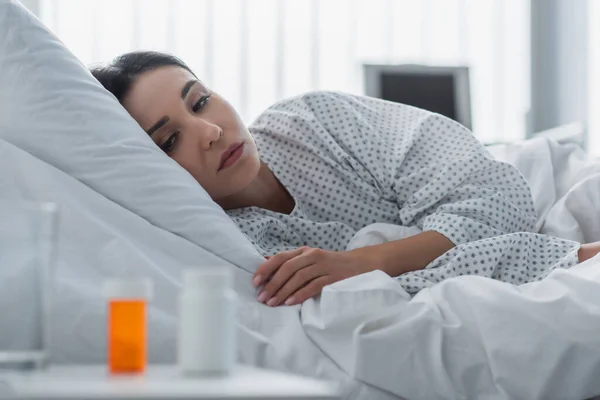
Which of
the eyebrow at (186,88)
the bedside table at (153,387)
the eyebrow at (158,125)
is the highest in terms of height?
the eyebrow at (186,88)

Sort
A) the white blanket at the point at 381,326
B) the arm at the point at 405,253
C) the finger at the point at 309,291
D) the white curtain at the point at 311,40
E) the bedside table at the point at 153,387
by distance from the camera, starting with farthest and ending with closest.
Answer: the white curtain at the point at 311,40, the arm at the point at 405,253, the finger at the point at 309,291, the white blanket at the point at 381,326, the bedside table at the point at 153,387

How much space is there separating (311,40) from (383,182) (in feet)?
7.06

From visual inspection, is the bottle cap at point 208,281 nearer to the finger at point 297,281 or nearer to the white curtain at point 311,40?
the finger at point 297,281

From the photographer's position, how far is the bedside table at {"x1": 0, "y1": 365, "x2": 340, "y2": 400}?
1.93 ft

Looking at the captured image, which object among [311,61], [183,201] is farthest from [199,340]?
[311,61]

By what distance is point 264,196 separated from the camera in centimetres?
162

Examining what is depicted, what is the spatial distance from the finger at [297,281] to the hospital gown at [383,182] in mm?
217

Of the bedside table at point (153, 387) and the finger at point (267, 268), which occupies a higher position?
the bedside table at point (153, 387)

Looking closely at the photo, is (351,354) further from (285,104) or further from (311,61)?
(311,61)

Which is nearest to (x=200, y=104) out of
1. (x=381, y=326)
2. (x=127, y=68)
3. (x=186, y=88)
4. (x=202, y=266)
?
(x=186, y=88)

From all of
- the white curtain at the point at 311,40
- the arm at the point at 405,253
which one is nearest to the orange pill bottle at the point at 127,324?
the arm at the point at 405,253

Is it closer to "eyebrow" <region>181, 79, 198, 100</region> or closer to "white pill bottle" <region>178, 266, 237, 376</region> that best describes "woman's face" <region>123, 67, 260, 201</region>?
"eyebrow" <region>181, 79, 198, 100</region>

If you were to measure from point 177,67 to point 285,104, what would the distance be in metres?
0.26

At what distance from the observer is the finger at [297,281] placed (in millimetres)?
1210
